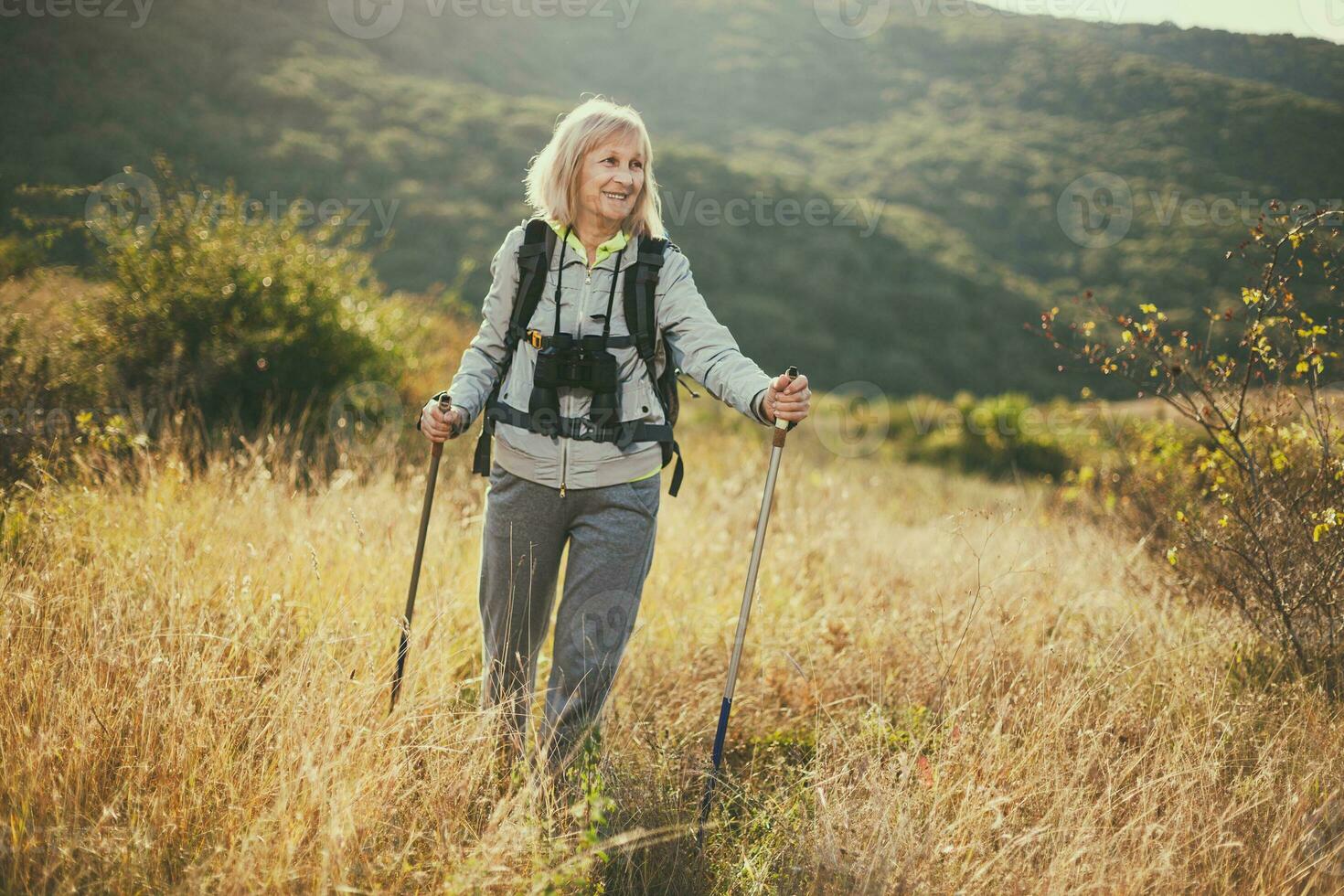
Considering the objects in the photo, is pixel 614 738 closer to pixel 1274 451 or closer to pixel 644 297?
pixel 644 297

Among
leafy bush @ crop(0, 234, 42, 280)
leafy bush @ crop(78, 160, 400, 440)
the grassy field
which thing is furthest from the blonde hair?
leafy bush @ crop(0, 234, 42, 280)

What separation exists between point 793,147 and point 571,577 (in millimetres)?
56446

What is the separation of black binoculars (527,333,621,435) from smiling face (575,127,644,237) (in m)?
0.41

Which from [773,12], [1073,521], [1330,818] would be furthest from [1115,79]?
[1330,818]

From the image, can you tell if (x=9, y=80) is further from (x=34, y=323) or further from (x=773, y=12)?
(x=773, y=12)

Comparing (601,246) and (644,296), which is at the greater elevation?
(601,246)

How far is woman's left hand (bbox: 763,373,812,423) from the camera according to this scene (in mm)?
2199

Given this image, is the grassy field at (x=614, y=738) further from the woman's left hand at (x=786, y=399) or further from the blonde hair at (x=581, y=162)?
the blonde hair at (x=581, y=162)

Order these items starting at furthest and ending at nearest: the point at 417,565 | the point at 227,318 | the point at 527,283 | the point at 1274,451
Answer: the point at 227,318
the point at 1274,451
the point at 417,565
the point at 527,283

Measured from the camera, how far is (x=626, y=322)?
2.47m

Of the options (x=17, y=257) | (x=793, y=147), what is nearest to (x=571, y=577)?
(x=17, y=257)

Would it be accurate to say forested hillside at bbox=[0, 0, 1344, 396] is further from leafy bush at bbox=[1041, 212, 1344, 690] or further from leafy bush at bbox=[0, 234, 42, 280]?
leafy bush at bbox=[1041, 212, 1344, 690]

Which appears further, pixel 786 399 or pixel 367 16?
pixel 367 16

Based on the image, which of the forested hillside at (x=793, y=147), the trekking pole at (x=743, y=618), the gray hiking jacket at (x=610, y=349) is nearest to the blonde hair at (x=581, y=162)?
the gray hiking jacket at (x=610, y=349)
